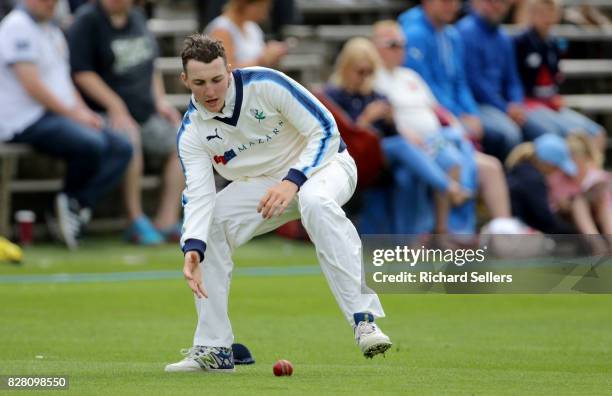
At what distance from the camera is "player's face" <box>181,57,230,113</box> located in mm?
7266

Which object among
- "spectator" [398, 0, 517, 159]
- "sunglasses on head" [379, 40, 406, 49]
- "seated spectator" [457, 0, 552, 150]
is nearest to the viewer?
"sunglasses on head" [379, 40, 406, 49]

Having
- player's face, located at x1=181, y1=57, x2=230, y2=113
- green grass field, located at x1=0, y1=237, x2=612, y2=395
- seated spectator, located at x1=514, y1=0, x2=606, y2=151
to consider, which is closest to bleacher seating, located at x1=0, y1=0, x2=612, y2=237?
seated spectator, located at x1=514, y1=0, x2=606, y2=151

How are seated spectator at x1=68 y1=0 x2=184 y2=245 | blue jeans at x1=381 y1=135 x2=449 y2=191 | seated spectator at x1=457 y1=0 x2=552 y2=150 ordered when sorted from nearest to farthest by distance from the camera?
seated spectator at x1=68 y1=0 x2=184 y2=245, blue jeans at x1=381 y1=135 x2=449 y2=191, seated spectator at x1=457 y1=0 x2=552 y2=150

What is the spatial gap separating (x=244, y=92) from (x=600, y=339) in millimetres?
3035

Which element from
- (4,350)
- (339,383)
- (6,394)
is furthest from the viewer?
(4,350)

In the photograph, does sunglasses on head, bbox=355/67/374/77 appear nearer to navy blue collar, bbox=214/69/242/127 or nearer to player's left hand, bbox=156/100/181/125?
player's left hand, bbox=156/100/181/125

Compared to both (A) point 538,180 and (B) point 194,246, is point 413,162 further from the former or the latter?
(B) point 194,246

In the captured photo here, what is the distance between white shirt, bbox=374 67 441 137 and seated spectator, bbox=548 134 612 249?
4.95 feet

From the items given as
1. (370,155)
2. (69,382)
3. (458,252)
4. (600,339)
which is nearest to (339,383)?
(69,382)

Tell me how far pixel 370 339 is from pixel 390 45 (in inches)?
315

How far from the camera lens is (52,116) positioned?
45.4ft

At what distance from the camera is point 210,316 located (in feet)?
24.7

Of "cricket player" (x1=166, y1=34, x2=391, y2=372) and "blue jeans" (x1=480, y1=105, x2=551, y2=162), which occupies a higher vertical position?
"cricket player" (x1=166, y1=34, x2=391, y2=372)

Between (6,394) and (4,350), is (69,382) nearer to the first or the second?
(6,394)
